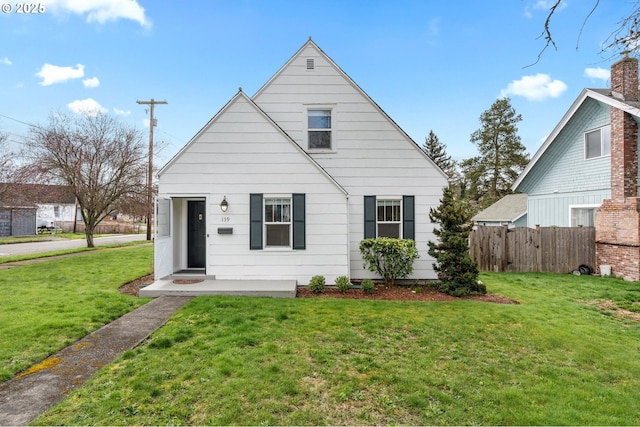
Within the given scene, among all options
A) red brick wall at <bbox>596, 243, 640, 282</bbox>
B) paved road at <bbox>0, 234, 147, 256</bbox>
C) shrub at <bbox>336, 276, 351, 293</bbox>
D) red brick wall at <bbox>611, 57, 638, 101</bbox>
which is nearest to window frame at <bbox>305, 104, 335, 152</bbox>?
shrub at <bbox>336, 276, 351, 293</bbox>

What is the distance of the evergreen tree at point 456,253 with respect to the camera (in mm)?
7941

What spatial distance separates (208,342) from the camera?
4.53 meters

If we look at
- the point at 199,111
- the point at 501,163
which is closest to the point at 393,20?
the point at 199,111

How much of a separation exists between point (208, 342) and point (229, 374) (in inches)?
43.2

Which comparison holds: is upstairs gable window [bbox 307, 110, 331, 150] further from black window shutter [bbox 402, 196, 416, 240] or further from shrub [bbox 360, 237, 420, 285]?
shrub [bbox 360, 237, 420, 285]

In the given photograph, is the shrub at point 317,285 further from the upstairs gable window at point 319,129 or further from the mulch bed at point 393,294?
the upstairs gable window at point 319,129

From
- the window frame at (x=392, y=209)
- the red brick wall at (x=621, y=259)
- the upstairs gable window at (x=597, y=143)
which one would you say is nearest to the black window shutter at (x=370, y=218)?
the window frame at (x=392, y=209)

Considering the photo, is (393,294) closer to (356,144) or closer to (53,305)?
(356,144)

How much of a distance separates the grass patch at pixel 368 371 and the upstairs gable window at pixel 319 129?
5.17m

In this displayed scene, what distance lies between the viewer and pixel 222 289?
735cm

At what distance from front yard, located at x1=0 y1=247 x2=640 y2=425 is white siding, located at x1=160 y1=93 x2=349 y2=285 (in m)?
1.50

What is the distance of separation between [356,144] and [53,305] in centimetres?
838

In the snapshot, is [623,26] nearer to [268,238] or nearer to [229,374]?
[229,374]

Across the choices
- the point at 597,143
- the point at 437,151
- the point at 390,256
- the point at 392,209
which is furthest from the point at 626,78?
the point at 437,151
